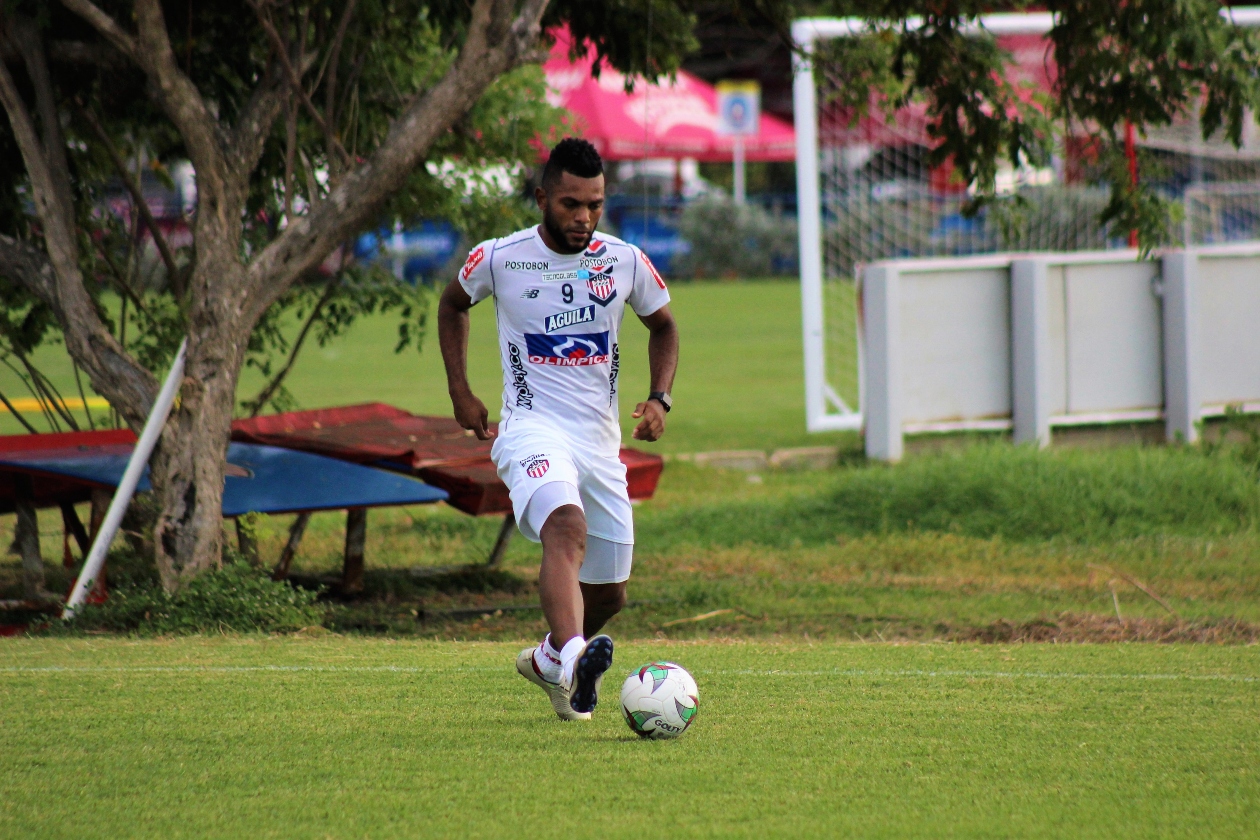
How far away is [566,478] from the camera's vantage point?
521cm

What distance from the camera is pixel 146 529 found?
8523mm

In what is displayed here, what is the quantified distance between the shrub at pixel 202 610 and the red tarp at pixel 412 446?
4.53 ft

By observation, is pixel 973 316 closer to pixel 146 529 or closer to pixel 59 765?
pixel 146 529

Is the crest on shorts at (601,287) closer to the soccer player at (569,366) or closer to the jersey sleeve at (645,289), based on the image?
the soccer player at (569,366)

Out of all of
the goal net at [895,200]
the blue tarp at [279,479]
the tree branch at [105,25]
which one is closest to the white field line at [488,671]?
the blue tarp at [279,479]

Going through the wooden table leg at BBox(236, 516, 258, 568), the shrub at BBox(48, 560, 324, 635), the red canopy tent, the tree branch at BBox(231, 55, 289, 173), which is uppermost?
the red canopy tent

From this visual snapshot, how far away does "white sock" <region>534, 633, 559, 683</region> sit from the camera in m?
5.01

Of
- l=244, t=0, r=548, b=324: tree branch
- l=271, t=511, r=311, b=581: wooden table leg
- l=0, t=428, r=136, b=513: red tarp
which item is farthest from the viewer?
l=271, t=511, r=311, b=581: wooden table leg

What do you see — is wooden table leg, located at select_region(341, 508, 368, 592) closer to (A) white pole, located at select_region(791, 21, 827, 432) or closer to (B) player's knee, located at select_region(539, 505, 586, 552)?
(B) player's knee, located at select_region(539, 505, 586, 552)

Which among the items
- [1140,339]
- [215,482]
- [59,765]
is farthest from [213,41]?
[1140,339]

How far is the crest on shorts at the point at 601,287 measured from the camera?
5488 millimetres

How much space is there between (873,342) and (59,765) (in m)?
10.2

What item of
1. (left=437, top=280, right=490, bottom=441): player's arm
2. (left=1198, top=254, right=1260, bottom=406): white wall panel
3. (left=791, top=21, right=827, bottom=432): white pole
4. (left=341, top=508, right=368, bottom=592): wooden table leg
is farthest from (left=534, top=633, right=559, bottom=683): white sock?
(left=1198, top=254, right=1260, bottom=406): white wall panel

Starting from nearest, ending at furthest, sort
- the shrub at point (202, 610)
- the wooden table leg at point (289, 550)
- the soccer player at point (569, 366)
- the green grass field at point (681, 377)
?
the soccer player at point (569, 366) → the shrub at point (202, 610) → the wooden table leg at point (289, 550) → the green grass field at point (681, 377)
